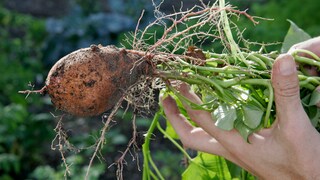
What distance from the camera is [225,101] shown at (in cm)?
114

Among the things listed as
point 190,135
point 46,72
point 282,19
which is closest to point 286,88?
point 190,135

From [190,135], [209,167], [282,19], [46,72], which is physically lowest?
[46,72]

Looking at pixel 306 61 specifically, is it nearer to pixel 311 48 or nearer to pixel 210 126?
pixel 311 48

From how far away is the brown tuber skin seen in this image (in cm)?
113

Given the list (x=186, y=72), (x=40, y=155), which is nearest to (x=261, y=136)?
(x=186, y=72)

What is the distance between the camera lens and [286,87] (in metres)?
1.04

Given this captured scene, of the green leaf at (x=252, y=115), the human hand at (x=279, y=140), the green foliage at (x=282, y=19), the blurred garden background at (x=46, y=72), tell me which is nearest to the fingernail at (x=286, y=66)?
the human hand at (x=279, y=140)

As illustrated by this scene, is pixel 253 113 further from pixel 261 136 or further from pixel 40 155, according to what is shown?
pixel 40 155

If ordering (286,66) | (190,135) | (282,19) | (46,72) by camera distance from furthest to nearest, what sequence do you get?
1. (46,72)
2. (282,19)
3. (190,135)
4. (286,66)

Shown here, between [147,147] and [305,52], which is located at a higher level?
[305,52]

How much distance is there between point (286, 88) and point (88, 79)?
1.12 ft

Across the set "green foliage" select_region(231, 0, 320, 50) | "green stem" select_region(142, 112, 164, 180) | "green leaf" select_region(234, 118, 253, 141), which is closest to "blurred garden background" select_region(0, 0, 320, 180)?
"green foliage" select_region(231, 0, 320, 50)

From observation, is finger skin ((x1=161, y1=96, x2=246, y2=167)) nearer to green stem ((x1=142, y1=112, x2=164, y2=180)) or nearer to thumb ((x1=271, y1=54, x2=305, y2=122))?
green stem ((x1=142, y1=112, x2=164, y2=180))

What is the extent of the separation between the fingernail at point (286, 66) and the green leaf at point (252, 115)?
4.4 inches
